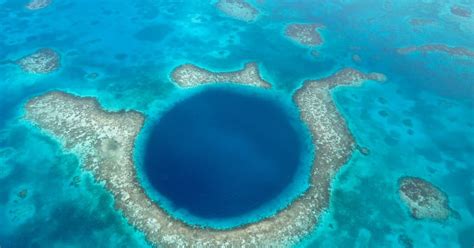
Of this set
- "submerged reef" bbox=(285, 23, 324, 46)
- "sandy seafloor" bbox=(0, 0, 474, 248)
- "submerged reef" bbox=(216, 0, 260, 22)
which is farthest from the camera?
"submerged reef" bbox=(216, 0, 260, 22)

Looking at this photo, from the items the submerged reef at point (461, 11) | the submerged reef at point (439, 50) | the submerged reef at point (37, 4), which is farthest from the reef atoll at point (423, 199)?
the submerged reef at point (37, 4)

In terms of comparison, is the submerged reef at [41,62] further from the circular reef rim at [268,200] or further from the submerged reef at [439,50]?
the submerged reef at [439,50]

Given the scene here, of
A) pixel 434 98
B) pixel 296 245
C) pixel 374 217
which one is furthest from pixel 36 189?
pixel 434 98

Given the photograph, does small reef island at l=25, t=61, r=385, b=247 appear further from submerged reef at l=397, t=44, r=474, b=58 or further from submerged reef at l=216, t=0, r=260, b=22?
submerged reef at l=216, t=0, r=260, b=22

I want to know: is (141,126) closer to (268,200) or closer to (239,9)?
(268,200)

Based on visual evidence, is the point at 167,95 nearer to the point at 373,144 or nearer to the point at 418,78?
Result: the point at 373,144

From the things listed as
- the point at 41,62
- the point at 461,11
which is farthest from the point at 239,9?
the point at 461,11

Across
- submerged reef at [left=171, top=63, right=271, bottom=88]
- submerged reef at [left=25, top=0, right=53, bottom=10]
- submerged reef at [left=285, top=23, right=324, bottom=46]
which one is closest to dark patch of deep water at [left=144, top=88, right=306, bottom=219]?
submerged reef at [left=171, top=63, right=271, bottom=88]
